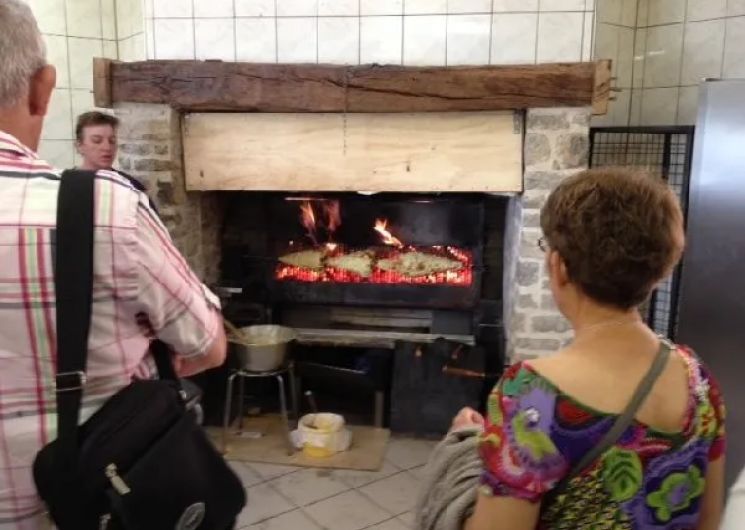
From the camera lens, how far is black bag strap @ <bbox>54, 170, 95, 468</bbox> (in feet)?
3.16

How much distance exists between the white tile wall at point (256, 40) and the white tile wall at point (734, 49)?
210cm

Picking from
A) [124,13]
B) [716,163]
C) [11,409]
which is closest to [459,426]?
[11,409]

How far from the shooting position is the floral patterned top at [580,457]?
996 mm

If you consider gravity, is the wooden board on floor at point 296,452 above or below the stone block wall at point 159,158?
below

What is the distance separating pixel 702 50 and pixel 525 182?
123 centimetres

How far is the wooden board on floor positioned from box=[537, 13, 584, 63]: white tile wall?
185 cm

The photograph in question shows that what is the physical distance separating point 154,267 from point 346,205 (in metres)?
2.57

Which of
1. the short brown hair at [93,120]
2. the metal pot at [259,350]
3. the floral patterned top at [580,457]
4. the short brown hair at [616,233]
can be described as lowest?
the metal pot at [259,350]

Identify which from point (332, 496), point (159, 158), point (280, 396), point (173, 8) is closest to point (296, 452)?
point (280, 396)

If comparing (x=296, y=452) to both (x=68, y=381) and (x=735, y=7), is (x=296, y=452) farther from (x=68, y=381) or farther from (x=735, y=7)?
(x=735, y=7)

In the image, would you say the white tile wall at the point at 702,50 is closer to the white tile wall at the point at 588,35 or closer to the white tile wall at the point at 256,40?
the white tile wall at the point at 588,35

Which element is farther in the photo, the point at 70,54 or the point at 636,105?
the point at 70,54

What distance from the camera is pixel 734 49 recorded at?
10.6 feet

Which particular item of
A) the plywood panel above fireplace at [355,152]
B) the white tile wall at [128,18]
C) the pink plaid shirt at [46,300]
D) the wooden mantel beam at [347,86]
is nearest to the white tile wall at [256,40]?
the wooden mantel beam at [347,86]
